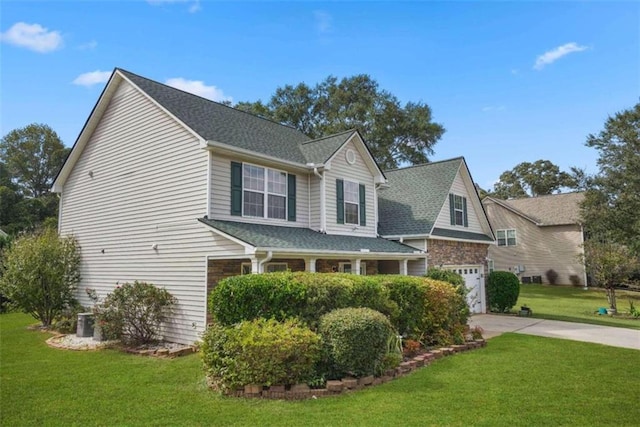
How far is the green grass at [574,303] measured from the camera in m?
16.3

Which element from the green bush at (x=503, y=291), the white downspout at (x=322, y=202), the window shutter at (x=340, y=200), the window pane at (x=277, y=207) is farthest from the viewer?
the green bush at (x=503, y=291)

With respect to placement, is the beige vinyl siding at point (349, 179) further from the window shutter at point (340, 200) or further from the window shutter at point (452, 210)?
the window shutter at point (452, 210)

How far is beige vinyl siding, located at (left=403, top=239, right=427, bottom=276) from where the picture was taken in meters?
15.4

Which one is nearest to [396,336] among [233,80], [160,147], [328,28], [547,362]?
[547,362]

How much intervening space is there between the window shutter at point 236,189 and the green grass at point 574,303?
522 inches

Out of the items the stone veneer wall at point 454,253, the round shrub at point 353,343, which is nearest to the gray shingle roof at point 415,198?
the stone veneer wall at point 454,253

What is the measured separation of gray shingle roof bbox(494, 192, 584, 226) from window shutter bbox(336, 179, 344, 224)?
23523 millimetres

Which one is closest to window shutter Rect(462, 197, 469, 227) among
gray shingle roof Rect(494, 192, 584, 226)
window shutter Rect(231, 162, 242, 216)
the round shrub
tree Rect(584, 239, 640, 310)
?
tree Rect(584, 239, 640, 310)

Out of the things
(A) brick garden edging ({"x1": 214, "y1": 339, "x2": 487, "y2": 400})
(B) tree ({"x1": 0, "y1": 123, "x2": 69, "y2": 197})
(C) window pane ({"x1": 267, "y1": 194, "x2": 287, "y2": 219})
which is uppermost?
(B) tree ({"x1": 0, "y1": 123, "x2": 69, "y2": 197})

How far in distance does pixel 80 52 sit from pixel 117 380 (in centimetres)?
1017

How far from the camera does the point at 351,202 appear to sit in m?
15.0

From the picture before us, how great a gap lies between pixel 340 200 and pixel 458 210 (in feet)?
22.5

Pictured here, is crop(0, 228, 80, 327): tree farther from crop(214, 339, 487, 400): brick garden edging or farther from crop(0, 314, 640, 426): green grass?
crop(214, 339, 487, 400): brick garden edging

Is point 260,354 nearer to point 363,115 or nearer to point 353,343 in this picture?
point 353,343
